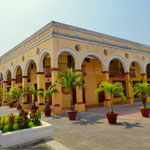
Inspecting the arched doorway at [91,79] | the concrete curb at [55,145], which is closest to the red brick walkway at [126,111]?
the arched doorway at [91,79]

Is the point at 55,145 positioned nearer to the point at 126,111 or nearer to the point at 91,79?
the point at 126,111

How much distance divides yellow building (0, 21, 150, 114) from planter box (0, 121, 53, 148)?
6228 millimetres

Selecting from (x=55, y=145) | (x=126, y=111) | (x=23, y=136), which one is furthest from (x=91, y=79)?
(x=23, y=136)

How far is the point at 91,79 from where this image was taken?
62.5ft

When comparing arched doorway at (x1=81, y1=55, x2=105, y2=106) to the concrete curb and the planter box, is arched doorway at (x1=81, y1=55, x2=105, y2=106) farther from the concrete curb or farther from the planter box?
the concrete curb

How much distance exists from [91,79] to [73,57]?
648 cm

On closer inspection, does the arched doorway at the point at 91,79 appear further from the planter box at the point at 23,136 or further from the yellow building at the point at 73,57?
the planter box at the point at 23,136

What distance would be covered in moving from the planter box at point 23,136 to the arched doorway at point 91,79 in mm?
12844

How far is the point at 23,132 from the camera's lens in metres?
5.02

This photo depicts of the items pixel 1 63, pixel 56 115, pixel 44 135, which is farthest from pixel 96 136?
pixel 1 63

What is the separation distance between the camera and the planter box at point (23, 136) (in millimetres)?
4637

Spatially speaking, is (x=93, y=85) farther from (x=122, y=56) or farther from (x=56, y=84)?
(x=56, y=84)

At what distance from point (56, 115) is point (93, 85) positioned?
889cm

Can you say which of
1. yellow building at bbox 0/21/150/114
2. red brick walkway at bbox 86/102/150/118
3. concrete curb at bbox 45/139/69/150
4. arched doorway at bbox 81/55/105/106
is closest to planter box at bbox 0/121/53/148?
concrete curb at bbox 45/139/69/150
